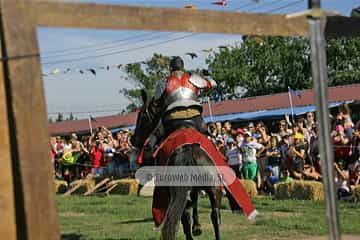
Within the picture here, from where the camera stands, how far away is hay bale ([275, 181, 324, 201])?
1390 cm

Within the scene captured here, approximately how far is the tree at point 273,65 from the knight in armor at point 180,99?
44.5 meters

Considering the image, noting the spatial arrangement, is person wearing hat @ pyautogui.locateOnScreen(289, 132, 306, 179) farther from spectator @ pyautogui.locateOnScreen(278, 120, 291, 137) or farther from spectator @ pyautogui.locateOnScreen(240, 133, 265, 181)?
spectator @ pyautogui.locateOnScreen(240, 133, 265, 181)

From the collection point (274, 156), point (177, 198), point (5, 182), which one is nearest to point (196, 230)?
point (177, 198)

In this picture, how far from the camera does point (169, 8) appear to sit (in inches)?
174

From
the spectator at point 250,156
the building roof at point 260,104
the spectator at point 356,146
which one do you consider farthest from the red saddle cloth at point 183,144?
the building roof at point 260,104

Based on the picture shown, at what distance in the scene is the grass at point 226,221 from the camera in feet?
31.6

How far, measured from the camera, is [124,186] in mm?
19516

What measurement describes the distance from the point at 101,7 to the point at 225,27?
78cm

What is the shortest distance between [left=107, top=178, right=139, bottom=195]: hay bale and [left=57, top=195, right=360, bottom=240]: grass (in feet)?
12.1

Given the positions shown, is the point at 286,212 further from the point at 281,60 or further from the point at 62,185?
the point at 281,60

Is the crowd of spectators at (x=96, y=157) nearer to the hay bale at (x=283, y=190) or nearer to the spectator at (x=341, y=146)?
the hay bale at (x=283, y=190)

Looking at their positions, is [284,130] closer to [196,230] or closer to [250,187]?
[250,187]

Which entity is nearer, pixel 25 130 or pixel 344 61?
pixel 25 130

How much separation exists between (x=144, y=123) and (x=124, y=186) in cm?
Answer: 1114
